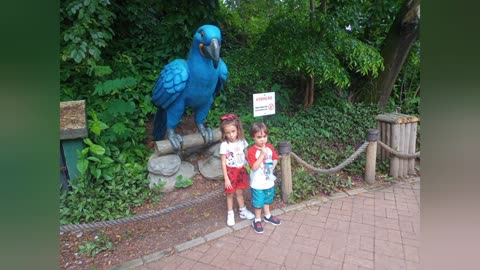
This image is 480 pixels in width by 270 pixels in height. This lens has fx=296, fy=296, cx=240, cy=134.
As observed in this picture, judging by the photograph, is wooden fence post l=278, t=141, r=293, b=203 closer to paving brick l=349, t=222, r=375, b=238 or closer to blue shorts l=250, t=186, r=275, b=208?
blue shorts l=250, t=186, r=275, b=208

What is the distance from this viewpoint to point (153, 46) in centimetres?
529

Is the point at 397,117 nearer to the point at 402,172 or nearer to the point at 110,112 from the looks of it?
the point at 402,172

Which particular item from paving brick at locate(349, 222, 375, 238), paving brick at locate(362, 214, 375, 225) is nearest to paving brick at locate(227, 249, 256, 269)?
paving brick at locate(349, 222, 375, 238)

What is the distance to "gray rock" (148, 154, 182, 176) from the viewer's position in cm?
348

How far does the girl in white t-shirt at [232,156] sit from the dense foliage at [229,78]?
0.86m

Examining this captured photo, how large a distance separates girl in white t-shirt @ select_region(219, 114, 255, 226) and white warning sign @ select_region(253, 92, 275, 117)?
1.97ft

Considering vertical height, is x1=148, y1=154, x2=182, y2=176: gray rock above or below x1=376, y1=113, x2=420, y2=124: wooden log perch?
below

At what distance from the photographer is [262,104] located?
3479 millimetres

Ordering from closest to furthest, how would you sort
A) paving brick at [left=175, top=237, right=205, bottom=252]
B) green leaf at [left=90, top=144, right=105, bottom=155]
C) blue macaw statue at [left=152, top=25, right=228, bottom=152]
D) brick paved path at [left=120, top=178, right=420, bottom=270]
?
brick paved path at [left=120, top=178, right=420, bottom=270] → paving brick at [left=175, top=237, right=205, bottom=252] → blue macaw statue at [left=152, top=25, right=228, bottom=152] → green leaf at [left=90, top=144, right=105, bottom=155]

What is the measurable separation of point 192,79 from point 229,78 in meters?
1.54

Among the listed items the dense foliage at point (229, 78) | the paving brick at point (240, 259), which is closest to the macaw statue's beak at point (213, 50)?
the dense foliage at point (229, 78)

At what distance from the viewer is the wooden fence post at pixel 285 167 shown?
3225 mm

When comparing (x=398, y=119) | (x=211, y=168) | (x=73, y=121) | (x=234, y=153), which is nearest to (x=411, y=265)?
(x=234, y=153)
